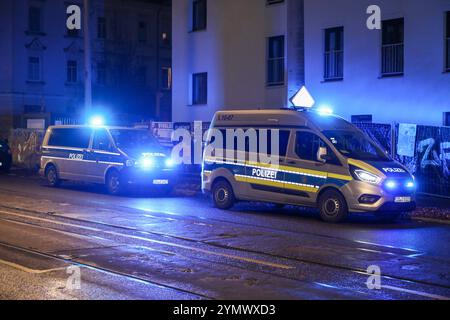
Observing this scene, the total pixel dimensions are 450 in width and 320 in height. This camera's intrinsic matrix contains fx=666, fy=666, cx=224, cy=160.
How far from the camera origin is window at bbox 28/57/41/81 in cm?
4812

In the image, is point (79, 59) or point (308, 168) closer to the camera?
point (308, 168)

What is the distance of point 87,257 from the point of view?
30.9 feet

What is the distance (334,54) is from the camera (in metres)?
24.5

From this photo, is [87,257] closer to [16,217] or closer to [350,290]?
[350,290]

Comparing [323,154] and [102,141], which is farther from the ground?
[102,141]

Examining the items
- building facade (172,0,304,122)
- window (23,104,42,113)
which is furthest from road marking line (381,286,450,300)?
window (23,104,42,113)

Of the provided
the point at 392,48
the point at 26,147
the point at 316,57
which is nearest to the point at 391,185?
the point at 392,48

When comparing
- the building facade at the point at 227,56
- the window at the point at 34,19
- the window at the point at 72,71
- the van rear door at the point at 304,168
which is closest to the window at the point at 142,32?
the window at the point at 72,71

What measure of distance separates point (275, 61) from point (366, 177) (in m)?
14.4

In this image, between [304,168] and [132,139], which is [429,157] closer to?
[304,168]

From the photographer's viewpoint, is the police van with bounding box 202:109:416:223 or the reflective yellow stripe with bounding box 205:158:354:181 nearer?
the police van with bounding box 202:109:416:223

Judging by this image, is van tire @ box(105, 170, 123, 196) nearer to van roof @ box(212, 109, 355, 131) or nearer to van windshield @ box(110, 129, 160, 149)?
van windshield @ box(110, 129, 160, 149)

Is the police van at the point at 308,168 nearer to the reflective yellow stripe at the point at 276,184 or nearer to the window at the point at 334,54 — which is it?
the reflective yellow stripe at the point at 276,184

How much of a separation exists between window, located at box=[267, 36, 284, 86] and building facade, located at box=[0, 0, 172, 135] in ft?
64.5
